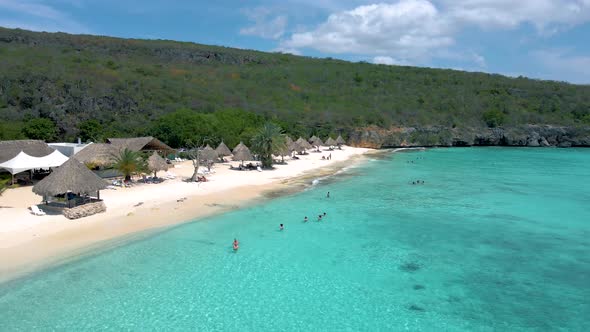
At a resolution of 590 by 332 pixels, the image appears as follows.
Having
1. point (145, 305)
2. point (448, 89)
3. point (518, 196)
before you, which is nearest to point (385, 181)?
point (518, 196)

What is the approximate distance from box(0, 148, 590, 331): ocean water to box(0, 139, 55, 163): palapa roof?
565 inches

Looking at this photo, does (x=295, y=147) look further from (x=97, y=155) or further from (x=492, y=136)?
(x=492, y=136)

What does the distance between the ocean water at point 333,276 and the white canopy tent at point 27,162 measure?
38.5ft

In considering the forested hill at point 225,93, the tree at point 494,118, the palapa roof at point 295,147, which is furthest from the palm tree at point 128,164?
the tree at point 494,118

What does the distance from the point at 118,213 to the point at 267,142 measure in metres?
17.1

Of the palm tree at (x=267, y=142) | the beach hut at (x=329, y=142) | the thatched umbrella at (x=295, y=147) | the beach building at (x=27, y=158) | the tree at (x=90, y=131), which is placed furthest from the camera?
the beach hut at (x=329, y=142)

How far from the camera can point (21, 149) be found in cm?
2591

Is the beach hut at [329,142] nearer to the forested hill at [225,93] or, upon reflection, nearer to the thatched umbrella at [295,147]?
the forested hill at [225,93]

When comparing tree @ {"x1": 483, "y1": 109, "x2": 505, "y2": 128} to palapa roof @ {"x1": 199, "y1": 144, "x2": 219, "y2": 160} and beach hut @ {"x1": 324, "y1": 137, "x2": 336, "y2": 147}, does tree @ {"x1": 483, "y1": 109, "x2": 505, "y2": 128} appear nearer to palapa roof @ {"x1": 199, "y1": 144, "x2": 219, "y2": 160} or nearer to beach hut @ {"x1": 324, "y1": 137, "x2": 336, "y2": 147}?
beach hut @ {"x1": 324, "y1": 137, "x2": 336, "y2": 147}

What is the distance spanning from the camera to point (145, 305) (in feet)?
38.1

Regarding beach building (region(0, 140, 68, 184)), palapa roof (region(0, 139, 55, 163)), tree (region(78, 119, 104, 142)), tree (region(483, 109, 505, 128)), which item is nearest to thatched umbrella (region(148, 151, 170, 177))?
beach building (region(0, 140, 68, 184))

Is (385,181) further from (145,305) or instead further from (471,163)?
(145,305)

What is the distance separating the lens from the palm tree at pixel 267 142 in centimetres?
3453

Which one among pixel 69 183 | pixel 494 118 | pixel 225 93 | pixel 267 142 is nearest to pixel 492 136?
pixel 494 118
